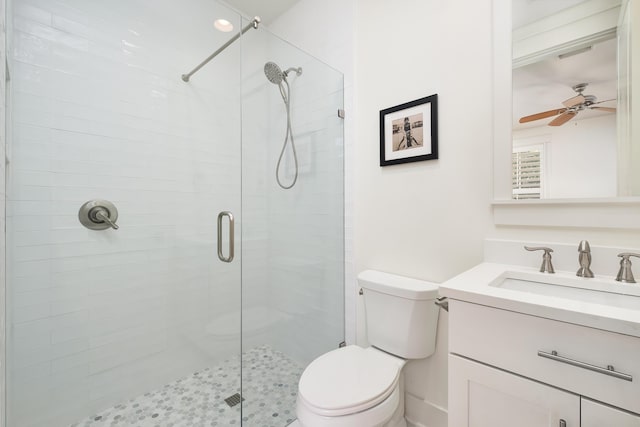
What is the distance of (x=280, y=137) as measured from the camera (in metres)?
1.61

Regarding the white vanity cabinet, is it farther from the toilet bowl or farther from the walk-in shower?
the walk-in shower

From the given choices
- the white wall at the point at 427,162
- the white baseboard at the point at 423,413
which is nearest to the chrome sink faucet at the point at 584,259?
the white wall at the point at 427,162

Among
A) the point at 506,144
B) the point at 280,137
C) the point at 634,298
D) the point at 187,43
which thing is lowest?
the point at 634,298

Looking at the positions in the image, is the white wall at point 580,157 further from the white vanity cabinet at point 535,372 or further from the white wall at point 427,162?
the white vanity cabinet at point 535,372

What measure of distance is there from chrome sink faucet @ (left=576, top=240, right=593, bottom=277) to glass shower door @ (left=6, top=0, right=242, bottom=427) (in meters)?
1.47

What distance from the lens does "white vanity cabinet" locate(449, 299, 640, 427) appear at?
63cm

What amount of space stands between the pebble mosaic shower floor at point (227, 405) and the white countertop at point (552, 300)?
1.10 m

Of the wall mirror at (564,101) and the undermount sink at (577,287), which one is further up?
the wall mirror at (564,101)

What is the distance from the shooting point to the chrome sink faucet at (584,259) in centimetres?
96

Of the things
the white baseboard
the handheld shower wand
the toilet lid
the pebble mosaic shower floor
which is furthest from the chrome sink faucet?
the pebble mosaic shower floor

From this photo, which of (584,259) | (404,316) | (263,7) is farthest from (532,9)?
(263,7)

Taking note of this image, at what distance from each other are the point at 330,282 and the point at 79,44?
1.83 metres

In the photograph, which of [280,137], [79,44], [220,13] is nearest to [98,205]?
[79,44]

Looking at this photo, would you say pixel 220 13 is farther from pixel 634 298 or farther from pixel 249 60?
pixel 634 298
